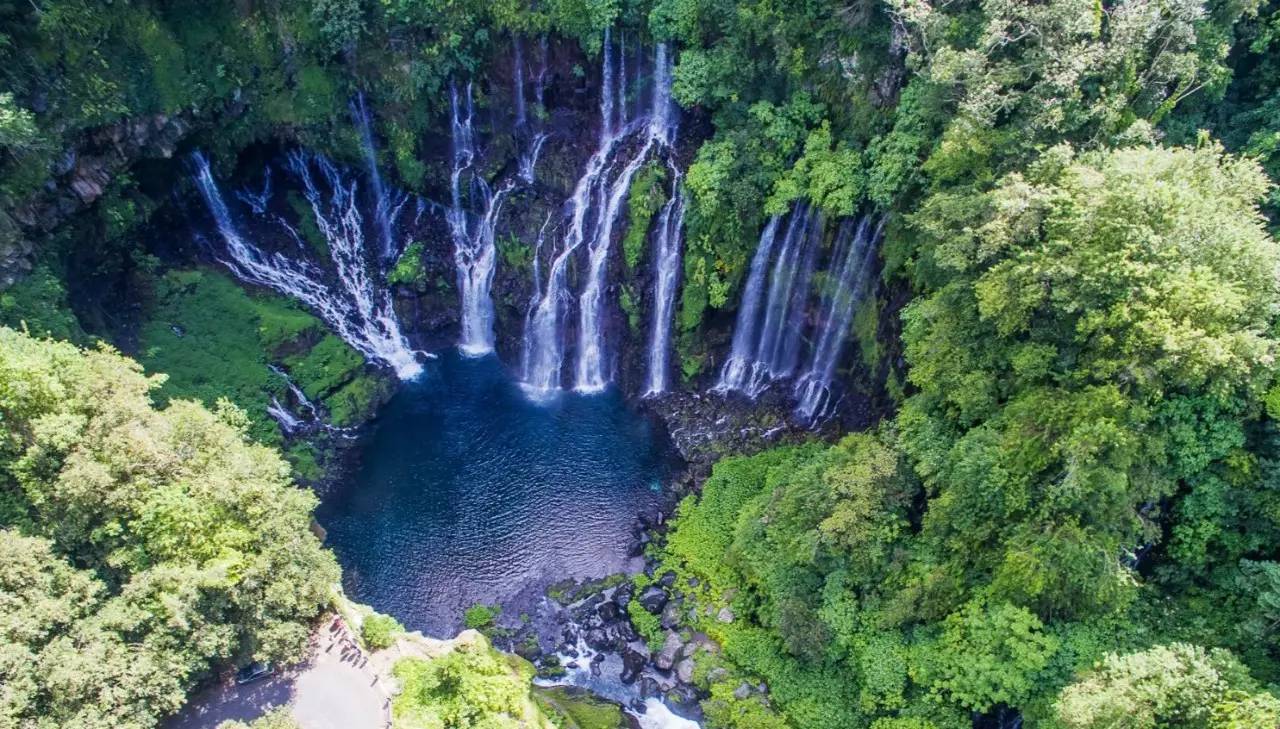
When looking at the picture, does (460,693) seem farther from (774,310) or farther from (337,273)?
(337,273)

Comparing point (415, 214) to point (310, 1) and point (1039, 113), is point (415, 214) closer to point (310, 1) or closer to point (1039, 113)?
point (310, 1)

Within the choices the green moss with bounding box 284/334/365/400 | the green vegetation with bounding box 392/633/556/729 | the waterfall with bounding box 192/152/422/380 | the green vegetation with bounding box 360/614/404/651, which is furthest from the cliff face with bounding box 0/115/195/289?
the green vegetation with bounding box 392/633/556/729

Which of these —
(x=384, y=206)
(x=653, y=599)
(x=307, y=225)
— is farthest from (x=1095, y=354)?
(x=307, y=225)

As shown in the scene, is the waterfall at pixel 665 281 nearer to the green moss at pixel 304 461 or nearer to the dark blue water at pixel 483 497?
the dark blue water at pixel 483 497

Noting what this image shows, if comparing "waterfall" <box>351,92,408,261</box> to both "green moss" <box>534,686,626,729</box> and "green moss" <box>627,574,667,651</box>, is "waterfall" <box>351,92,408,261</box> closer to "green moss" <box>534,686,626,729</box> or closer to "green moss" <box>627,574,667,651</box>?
"green moss" <box>627,574,667,651</box>

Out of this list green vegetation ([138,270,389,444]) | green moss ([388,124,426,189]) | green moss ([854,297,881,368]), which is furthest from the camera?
green moss ([388,124,426,189])
